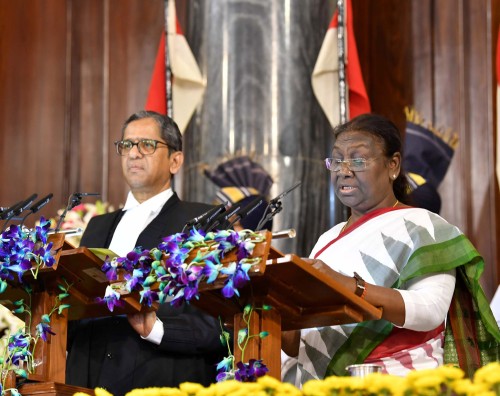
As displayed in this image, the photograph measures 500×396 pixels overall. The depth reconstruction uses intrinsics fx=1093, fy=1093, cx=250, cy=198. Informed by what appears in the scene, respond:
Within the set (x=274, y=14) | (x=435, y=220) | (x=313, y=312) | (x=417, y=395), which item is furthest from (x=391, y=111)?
(x=417, y=395)

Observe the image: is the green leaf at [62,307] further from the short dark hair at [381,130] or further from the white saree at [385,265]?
the short dark hair at [381,130]

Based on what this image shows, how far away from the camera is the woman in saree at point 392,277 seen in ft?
10.1

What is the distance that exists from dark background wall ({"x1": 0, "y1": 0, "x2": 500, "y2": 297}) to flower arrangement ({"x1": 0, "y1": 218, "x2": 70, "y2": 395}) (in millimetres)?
2851

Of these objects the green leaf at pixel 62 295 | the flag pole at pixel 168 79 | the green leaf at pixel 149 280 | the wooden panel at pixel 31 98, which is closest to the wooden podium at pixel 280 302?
the green leaf at pixel 149 280

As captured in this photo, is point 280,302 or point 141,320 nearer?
point 280,302

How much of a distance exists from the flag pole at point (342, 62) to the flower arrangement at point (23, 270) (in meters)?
2.49

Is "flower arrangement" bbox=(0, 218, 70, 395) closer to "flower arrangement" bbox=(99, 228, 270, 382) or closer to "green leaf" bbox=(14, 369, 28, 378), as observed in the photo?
"green leaf" bbox=(14, 369, 28, 378)

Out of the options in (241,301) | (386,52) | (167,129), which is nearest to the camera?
(241,301)

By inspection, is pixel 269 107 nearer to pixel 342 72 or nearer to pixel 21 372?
pixel 342 72

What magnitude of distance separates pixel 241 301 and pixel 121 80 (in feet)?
11.8

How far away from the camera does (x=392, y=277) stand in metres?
3.19

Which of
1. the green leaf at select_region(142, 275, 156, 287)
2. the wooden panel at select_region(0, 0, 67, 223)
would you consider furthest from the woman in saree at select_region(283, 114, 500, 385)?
the wooden panel at select_region(0, 0, 67, 223)

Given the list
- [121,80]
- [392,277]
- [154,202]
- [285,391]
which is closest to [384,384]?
[285,391]

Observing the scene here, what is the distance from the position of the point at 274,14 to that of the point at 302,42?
19 cm
